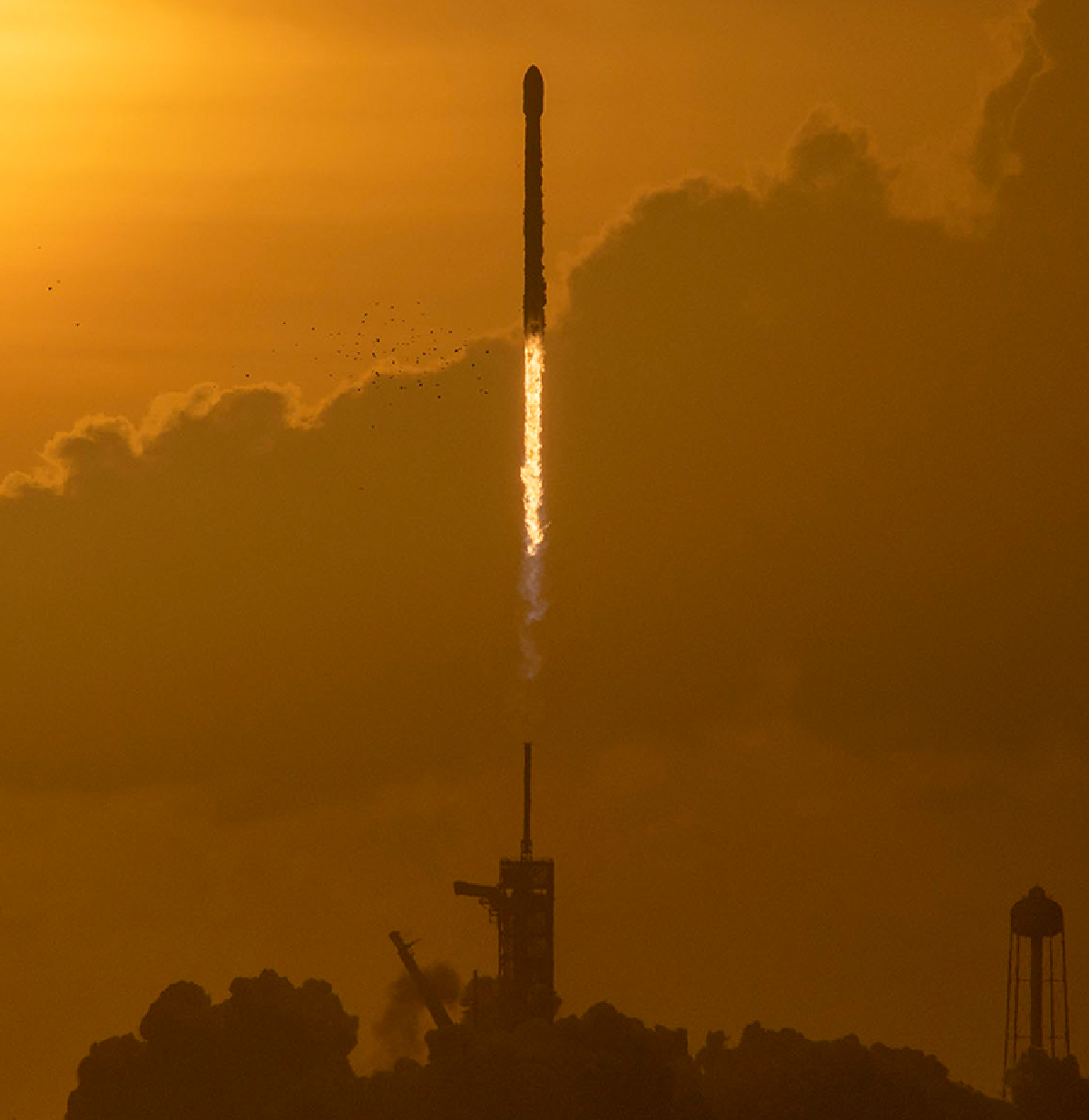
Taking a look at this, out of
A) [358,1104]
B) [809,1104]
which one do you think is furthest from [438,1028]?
[809,1104]

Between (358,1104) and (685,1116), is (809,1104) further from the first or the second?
(358,1104)

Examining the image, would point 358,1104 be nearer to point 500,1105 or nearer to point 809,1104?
point 500,1105

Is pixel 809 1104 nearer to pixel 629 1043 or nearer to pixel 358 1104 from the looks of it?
pixel 629 1043

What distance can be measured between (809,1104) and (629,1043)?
31.2 ft

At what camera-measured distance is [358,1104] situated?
198 metres

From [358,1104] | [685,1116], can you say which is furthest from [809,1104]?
[358,1104]

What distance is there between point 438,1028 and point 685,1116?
12988mm

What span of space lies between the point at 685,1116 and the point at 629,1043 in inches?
186

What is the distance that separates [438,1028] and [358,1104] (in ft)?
17.8

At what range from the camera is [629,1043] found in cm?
19800

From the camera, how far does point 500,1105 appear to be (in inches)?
7677

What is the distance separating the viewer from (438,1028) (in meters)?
199

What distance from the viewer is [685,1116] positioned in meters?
196

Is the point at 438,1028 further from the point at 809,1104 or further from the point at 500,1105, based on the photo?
the point at 809,1104
